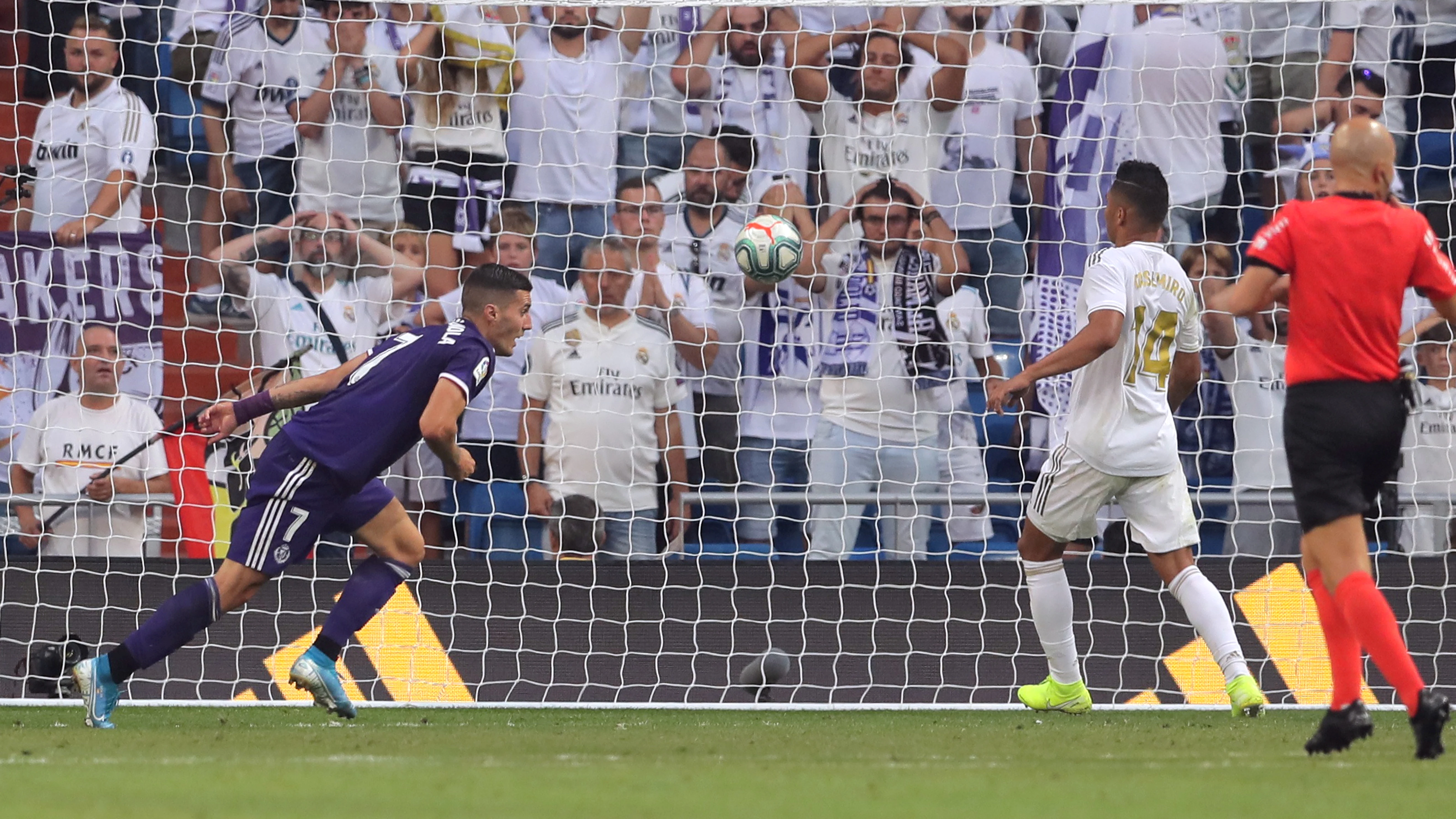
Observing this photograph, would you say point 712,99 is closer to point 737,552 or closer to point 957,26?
point 957,26

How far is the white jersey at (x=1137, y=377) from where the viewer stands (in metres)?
6.16

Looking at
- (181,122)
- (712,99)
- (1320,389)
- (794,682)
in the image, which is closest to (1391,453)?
(1320,389)

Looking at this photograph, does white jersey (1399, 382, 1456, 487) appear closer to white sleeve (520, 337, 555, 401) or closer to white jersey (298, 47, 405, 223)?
white sleeve (520, 337, 555, 401)

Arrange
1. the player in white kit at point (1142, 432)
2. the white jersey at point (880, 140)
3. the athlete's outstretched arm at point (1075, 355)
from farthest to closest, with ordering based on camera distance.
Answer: the white jersey at point (880, 140)
the player in white kit at point (1142, 432)
the athlete's outstretched arm at point (1075, 355)

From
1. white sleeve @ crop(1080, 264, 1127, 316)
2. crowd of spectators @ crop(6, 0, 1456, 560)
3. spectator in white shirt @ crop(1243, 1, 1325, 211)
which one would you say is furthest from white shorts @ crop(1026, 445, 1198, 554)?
spectator in white shirt @ crop(1243, 1, 1325, 211)

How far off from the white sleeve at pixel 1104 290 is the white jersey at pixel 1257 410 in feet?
9.51

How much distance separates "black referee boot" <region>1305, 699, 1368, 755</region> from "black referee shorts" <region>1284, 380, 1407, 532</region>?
0.48 meters

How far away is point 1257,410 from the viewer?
29.1 ft

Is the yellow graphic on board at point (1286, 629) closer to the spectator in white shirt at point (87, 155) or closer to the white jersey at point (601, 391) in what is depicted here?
the white jersey at point (601, 391)

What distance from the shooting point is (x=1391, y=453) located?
14.9ft

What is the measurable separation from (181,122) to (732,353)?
3.31m

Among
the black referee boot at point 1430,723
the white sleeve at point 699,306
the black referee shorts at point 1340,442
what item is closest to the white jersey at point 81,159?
the white sleeve at point 699,306

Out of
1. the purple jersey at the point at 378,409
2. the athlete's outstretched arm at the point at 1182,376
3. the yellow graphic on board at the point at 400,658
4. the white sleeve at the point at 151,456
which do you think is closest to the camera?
the purple jersey at the point at 378,409

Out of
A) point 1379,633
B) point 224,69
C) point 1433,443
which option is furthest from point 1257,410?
point 224,69
